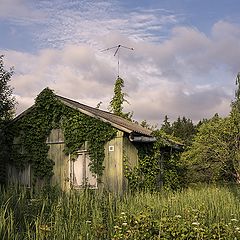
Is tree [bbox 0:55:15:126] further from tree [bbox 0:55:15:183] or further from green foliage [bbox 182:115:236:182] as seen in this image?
green foliage [bbox 182:115:236:182]

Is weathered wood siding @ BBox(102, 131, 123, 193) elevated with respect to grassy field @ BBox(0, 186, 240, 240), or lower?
elevated

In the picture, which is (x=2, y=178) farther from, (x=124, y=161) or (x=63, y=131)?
(x=124, y=161)

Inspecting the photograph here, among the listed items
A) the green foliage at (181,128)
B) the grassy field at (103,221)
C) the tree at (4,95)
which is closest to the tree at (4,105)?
the tree at (4,95)

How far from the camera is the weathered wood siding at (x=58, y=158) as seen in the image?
1666 cm

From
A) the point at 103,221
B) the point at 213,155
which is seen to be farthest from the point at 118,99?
the point at 103,221

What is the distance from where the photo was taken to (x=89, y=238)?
19.5 feet

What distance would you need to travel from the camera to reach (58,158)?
16.9 m

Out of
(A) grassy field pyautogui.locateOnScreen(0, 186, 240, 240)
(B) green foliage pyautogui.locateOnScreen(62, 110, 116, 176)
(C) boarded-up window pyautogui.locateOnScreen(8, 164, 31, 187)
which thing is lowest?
(A) grassy field pyautogui.locateOnScreen(0, 186, 240, 240)

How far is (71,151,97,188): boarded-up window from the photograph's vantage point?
52.9ft

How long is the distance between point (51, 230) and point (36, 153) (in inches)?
455

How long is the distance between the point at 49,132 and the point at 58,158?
3.83 ft

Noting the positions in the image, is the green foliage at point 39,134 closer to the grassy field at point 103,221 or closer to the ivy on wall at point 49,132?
the ivy on wall at point 49,132

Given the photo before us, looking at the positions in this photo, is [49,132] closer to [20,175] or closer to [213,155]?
[20,175]

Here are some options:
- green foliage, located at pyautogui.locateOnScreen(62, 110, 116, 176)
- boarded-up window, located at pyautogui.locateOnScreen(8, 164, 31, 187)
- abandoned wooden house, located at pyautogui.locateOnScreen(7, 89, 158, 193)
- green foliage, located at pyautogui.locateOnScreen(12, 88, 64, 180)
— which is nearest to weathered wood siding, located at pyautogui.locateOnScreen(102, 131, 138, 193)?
abandoned wooden house, located at pyautogui.locateOnScreen(7, 89, 158, 193)
